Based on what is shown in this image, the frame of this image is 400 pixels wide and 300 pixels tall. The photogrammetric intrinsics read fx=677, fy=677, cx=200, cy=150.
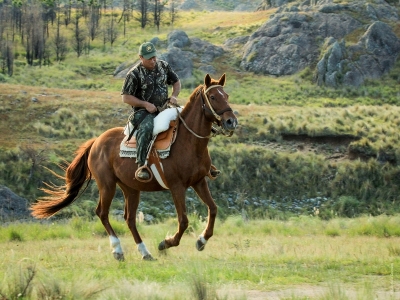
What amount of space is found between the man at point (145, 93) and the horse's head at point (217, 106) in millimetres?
935

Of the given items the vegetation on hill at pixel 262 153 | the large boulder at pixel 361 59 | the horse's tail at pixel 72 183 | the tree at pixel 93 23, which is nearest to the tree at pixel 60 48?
the tree at pixel 93 23

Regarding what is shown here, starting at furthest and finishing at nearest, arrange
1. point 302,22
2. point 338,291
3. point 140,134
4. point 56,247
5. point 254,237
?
point 302,22 → point 254,237 → point 56,247 → point 140,134 → point 338,291

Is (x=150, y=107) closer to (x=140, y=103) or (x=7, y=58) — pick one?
(x=140, y=103)

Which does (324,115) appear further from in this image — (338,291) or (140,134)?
(338,291)

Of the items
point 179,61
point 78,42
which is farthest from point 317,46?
point 78,42

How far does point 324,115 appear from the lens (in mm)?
35812

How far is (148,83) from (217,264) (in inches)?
123

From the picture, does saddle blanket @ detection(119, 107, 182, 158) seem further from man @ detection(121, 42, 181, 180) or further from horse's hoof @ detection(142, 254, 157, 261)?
horse's hoof @ detection(142, 254, 157, 261)

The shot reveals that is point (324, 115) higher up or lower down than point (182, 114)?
lower down

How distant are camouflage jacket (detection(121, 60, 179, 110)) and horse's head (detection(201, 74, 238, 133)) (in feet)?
3.40

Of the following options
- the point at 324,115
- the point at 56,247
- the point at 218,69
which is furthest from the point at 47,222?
the point at 218,69

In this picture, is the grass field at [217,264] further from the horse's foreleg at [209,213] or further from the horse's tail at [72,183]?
the horse's tail at [72,183]

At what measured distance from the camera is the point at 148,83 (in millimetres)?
10938

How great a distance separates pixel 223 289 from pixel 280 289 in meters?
1.35
